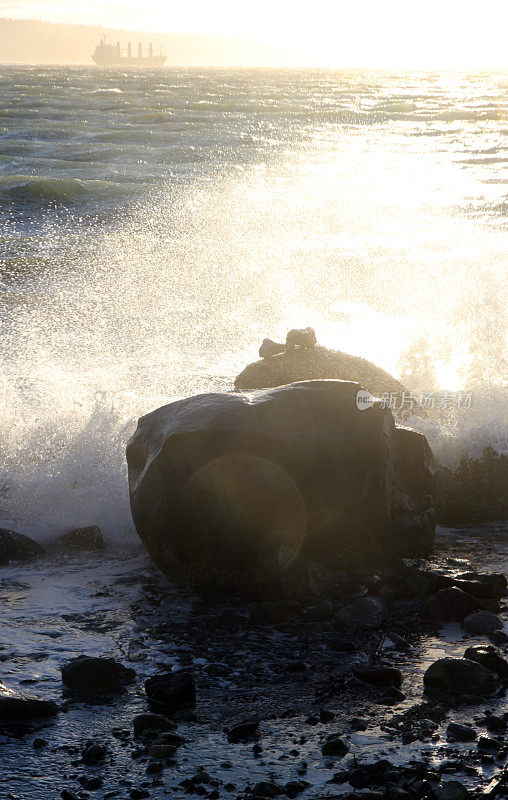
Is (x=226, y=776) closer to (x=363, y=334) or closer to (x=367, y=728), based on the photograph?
(x=367, y=728)

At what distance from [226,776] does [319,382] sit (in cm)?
355

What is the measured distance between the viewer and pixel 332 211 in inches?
991

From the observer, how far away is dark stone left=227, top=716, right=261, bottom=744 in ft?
14.2

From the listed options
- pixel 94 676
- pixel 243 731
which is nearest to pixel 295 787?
pixel 243 731

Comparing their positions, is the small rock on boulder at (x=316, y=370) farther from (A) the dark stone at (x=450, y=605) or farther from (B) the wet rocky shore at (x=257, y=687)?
(A) the dark stone at (x=450, y=605)

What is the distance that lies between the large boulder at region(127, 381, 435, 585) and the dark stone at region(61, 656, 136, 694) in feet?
4.98

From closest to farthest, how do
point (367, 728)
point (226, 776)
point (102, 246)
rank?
point (226, 776)
point (367, 728)
point (102, 246)

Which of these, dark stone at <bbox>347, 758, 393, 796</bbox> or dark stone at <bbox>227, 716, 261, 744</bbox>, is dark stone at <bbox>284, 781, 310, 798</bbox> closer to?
dark stone at <bbox>347, 758, 393, 796</bbox>

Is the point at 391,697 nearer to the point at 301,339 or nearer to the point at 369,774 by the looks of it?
the point at 369,774

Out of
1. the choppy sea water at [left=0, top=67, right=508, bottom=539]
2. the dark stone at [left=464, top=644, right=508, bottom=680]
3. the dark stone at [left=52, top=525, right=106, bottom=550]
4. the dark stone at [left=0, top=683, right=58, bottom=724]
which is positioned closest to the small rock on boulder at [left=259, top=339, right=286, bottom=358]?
the choppy sea water at [left=0, top=67, right=508, bottom=539]

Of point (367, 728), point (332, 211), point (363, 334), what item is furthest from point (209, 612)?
point (332, 211)

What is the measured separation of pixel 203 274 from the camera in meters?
19.1

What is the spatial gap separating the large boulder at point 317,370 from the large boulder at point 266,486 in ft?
10.0

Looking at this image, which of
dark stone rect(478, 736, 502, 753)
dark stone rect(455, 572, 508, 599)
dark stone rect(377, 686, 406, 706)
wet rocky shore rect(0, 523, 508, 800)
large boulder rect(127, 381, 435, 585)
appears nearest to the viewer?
wet rocky shore rect(0, 523, 508, 800)
